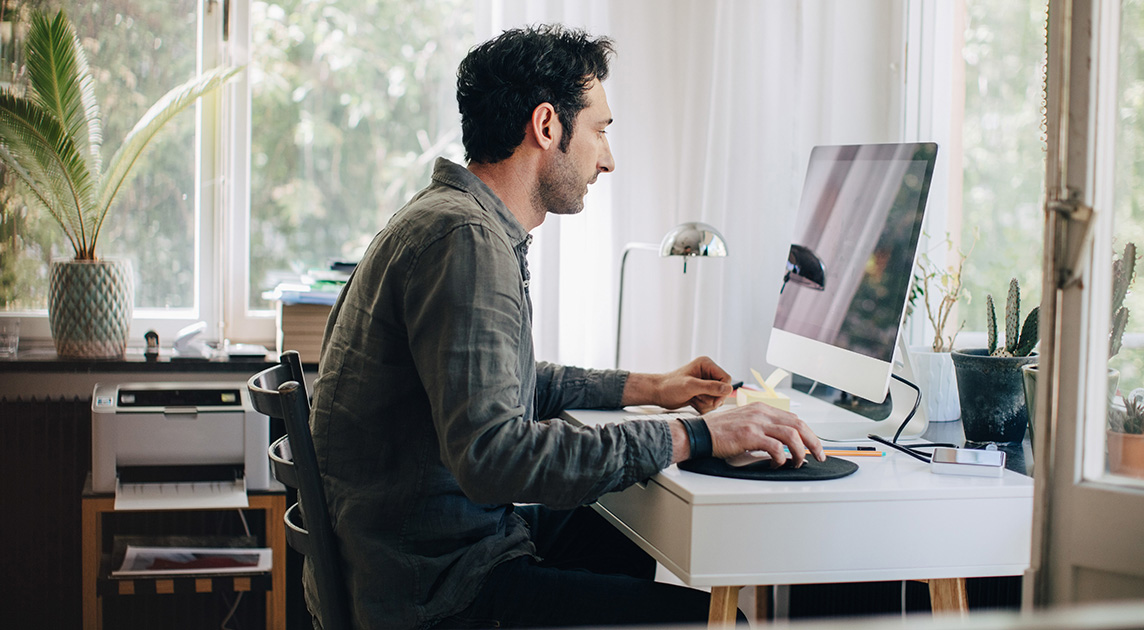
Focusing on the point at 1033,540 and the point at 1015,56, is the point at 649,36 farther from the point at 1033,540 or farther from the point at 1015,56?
the point at 1033,540

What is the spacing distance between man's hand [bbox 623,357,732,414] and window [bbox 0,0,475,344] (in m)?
1.33

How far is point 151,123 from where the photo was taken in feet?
8.25

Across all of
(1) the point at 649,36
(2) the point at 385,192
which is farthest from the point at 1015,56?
(2) the point at 385,192

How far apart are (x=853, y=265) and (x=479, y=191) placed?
2.11 ft

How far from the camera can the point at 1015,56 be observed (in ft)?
7.14

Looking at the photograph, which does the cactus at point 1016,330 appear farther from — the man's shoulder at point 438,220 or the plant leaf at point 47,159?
the plant leaf at point 47,159

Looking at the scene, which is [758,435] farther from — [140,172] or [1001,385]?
[140,172]


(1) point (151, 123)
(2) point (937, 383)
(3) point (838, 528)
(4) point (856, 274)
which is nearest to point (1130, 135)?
(3) point (838, 528)

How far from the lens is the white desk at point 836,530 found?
1.21 metres

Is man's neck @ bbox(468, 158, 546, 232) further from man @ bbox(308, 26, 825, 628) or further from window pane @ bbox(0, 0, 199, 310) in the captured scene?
window pane @ bbox(0, 0, 199, 310)

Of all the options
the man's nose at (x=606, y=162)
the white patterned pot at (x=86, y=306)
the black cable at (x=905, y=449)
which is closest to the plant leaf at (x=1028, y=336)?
the black cable at (x=905, y=449)

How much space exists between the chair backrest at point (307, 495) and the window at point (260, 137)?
1.57 m

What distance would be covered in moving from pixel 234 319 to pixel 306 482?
1730 millimetres

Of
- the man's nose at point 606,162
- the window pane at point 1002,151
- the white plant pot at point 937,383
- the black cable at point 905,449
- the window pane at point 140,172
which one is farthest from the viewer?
the window pane at point 140,172
